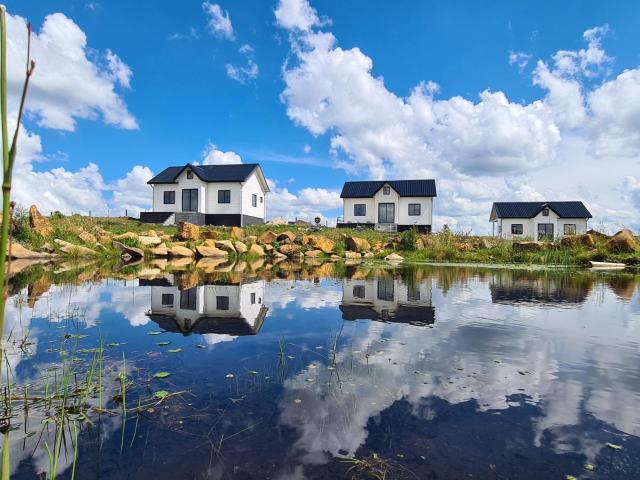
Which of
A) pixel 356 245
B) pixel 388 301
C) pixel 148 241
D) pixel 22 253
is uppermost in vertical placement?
pixel 148 241

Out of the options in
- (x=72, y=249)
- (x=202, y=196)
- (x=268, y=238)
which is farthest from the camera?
(x=202, y=196)

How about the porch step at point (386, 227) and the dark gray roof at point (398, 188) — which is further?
the dark gray roof at point (398, 188)

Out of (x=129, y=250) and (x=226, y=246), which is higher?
(x=226, y=246)

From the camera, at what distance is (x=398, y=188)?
41.2 meters

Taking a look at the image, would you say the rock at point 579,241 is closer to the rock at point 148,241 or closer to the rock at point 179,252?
the rock at point 179,252

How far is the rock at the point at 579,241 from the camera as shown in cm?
2030

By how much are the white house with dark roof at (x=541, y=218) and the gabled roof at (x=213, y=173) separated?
29.5 metres

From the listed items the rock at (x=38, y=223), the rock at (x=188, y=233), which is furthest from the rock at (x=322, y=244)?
the rock at (x=38, y=223)

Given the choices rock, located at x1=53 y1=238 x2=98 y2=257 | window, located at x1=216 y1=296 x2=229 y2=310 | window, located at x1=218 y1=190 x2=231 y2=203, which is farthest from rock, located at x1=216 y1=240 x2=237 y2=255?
window, located at x1=216 y1=296 x2=229 y2=310

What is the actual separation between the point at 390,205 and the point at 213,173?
60.5 ft

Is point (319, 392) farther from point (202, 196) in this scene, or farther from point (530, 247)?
point (202, 196)

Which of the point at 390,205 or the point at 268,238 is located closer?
the point at 268,238

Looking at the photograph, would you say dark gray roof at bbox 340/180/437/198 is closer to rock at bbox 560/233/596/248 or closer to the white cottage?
the white cottage

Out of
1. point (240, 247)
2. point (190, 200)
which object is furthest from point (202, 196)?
point (240, 247)
